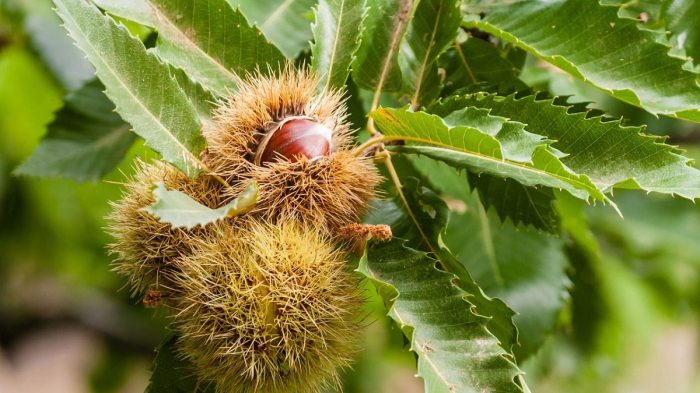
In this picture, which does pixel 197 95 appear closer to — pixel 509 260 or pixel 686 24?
pixel 686 24

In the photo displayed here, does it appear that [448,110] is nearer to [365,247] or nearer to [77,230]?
[365,247]

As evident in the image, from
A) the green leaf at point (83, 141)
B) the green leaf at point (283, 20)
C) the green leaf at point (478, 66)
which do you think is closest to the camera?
the green leaf at point (478, 66)

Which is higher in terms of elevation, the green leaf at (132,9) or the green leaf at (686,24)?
the green leaf at (132,9)

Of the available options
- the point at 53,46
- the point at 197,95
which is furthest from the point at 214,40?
the point at 53,46

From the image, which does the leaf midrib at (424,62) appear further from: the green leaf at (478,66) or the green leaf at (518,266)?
the green leaf at (518,266)

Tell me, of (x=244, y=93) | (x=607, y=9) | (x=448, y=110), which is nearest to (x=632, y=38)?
(x=607, y=9)

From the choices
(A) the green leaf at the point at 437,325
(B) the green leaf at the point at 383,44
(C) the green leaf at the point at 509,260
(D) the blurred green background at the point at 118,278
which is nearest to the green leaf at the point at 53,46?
(D) the blurred green background at the point at 118,278

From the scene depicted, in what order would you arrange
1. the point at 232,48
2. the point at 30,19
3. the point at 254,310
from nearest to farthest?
the point at 254,310, the point at 232,48, the point at 30,19
